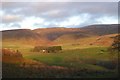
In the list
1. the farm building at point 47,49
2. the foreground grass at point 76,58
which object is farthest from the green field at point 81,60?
the farm building at point 47,49

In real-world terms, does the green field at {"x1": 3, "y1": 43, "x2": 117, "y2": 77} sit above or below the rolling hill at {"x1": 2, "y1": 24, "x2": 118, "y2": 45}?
below

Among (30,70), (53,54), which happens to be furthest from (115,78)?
(30,70)

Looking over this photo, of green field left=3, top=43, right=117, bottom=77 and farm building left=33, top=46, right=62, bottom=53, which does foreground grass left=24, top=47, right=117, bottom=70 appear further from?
farm building left=33, top=46, right=62, bottom=53

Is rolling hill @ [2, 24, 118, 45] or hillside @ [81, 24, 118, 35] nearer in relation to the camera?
hillside @ [81, 24, 118, 35]

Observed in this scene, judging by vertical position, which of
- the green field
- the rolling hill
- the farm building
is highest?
the rolling hill

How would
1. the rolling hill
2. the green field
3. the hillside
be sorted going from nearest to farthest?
the green field
the hillside
the rolling hill

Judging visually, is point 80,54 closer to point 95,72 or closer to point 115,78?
point 95,72

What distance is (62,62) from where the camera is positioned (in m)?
16.0

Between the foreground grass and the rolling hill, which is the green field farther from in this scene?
the rolling hill

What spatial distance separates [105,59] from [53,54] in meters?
3.05

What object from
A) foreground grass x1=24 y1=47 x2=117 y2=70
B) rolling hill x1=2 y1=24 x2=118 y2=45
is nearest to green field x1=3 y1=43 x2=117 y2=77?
foreground grass x1=24 y1=47 x2=117 y2=70

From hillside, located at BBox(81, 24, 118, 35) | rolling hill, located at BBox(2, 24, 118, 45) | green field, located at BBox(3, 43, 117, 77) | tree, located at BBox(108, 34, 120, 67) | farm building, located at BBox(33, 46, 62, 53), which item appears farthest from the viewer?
rolling hill, located at BBox(2, 24, 118, 45)

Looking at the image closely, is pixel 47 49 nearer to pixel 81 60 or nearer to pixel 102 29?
pixel 81 60

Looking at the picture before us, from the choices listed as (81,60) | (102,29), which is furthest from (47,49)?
(102,29)
